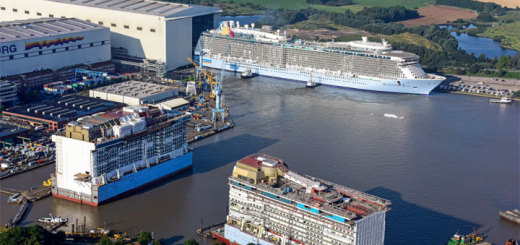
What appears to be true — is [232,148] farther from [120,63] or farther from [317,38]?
[317,38]

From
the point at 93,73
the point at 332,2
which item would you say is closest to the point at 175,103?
the point at 93,73

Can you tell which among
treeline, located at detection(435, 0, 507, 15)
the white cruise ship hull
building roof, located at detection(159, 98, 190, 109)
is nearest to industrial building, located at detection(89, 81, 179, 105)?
building roof, located at detection(159, 98, 190, 109)

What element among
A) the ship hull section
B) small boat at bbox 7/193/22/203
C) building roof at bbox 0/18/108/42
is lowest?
small boat at bbox 7/193/22/203

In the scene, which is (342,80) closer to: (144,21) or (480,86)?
(480,86)

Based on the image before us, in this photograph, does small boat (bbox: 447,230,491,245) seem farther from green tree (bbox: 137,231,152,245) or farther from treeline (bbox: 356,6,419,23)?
treeline (bbox: 356,6,419,23)

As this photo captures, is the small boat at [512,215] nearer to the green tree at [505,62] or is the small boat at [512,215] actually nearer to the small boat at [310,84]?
the small boat at [310,84]

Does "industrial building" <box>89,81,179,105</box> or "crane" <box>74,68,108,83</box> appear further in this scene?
"crane" <box>74,68,108,83</box>
